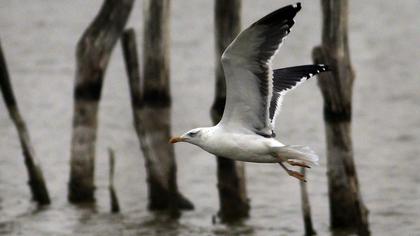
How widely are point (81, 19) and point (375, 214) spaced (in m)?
15.9

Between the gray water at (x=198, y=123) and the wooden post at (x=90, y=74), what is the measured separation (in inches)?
24.9

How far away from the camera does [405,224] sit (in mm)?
13766

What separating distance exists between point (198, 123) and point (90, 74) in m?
6.25

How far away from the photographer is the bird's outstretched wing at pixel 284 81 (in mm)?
11070

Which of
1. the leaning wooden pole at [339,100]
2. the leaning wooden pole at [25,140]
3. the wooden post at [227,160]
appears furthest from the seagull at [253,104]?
the leaning wooden pole at [25,140]

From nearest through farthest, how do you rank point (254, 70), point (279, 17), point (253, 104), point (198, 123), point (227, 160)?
point (279, 17), point (254, 70), point (253, 104), point (227, 160), point (198, 123)

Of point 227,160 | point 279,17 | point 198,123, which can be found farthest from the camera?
point 198,123

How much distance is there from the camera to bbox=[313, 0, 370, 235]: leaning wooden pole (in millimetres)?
12273

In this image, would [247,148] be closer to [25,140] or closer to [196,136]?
[196,136]

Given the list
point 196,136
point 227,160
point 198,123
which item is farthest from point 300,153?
point 198,123

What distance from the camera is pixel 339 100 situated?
1240 centimetres

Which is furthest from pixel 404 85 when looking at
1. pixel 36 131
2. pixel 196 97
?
pixel 36 131

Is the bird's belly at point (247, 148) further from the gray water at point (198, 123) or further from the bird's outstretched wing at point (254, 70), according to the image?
the gray water at point (198, 123)

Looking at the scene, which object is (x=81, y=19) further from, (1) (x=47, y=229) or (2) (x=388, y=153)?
(1) (x=47, y=229)
